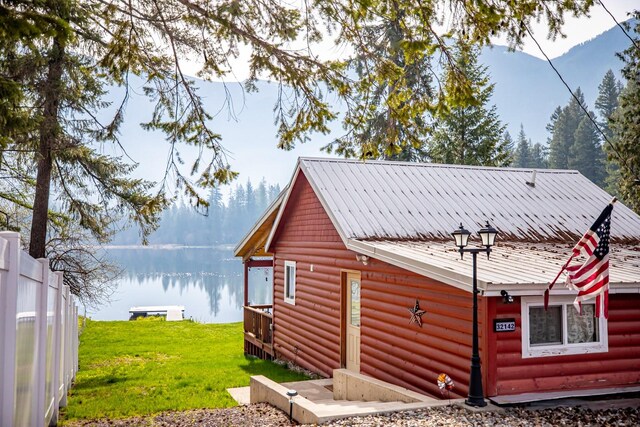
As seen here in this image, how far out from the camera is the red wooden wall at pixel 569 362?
766 cm

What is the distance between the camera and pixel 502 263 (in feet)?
27.8

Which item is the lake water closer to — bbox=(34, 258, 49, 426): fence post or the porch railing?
the porch railing

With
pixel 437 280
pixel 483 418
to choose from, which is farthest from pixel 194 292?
pixel 483 418

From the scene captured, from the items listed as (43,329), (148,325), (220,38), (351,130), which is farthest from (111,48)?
(148,325)

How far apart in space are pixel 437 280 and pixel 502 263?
108 centimetres

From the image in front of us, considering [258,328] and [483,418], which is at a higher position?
[483,418]

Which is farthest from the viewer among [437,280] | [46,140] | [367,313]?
[46,140]

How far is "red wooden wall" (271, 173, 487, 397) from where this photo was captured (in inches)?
333

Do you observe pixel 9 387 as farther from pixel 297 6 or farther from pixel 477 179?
pixel 477 179

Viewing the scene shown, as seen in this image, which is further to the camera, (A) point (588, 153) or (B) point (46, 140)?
(A) point (588, 153)

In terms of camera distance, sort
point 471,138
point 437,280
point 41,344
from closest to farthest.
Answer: point 41,344 → point 437,280 → point 471,138

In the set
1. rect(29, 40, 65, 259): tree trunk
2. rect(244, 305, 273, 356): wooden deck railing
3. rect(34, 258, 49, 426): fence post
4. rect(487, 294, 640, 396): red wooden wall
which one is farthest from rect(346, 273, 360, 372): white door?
rect(29, 40, 65, 259): tree trunk

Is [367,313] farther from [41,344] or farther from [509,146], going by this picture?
[509,146]

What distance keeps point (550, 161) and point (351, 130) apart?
207 feet
